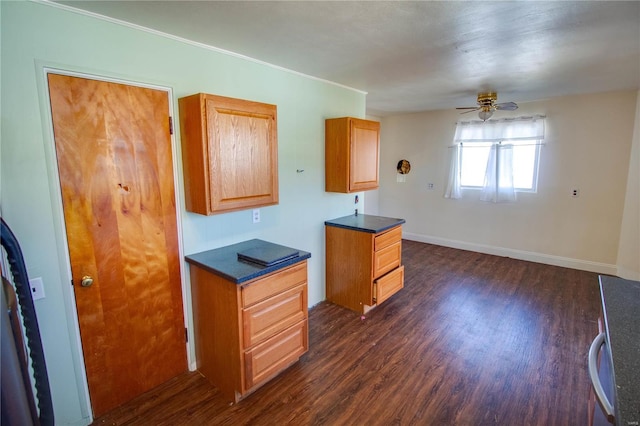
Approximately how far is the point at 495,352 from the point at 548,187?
3069mm

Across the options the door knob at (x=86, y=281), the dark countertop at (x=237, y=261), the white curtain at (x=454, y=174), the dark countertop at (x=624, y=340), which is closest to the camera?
the dark countertop at (x=624, y=340)

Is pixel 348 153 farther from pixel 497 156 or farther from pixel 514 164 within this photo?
pixel 514 164

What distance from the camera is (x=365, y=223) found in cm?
335

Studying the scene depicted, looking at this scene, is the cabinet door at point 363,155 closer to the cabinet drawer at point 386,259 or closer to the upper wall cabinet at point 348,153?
the upper wall cabinet at point 348,153

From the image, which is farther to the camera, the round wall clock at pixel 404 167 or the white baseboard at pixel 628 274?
the round wall clock at pixel 404 167

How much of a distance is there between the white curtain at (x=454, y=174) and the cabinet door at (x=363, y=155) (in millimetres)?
2420

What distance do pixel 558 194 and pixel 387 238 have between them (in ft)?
9.85

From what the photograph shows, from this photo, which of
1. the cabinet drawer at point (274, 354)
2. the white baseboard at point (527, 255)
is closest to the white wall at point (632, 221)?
the white baseboard at point (527, 255)

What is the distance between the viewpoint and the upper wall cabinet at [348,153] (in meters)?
3.15

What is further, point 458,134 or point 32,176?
point 458,134

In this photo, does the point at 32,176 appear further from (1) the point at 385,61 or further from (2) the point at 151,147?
(1) the point at 385,61

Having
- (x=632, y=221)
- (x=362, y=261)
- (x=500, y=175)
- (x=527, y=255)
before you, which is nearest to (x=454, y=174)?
(x=500, y=175)

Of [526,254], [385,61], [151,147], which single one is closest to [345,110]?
[385,61]

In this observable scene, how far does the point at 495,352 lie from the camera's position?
262 cm
